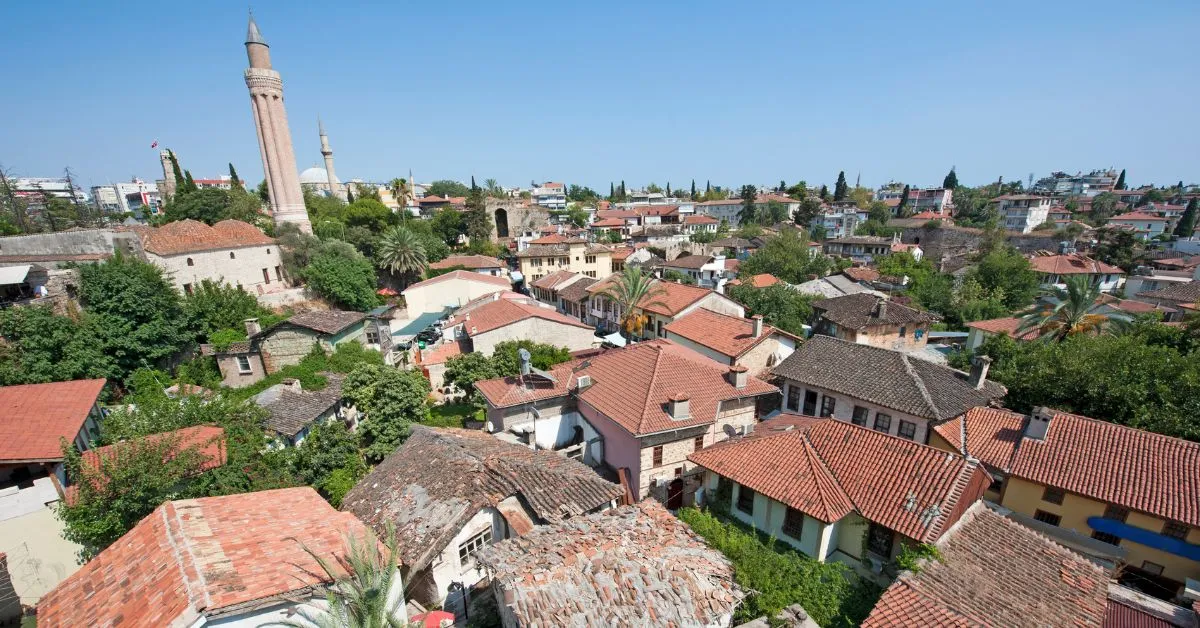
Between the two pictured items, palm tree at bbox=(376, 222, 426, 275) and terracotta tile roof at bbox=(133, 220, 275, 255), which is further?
palm tree at bbox=(376, 222, 426, 275)

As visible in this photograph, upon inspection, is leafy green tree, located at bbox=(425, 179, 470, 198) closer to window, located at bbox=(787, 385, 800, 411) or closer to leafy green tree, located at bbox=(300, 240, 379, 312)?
leafy green tree, located at bbox=(300, 240, 379, 312)

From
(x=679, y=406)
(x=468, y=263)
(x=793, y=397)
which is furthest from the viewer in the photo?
(x=468, y=263)

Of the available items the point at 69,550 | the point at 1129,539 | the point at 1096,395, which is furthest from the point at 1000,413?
the point at 69,550

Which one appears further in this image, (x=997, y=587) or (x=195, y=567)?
(x=997, y=587)

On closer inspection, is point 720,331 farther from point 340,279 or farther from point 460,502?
point 340,279

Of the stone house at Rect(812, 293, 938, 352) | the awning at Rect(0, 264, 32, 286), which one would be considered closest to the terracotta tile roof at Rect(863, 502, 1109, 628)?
the stone house at Rect(812, 293, 938, 352)

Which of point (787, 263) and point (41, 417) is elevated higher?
point (41, 417)

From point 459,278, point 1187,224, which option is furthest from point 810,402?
point 1187,224

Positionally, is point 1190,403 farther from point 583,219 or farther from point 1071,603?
point 583,219
